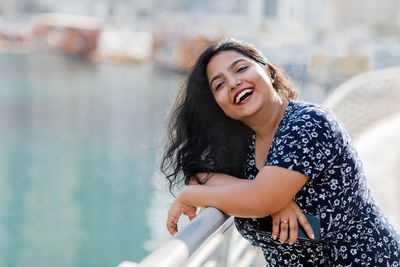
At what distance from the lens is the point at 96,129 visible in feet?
32.1

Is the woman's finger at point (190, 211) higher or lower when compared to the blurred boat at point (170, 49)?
lower

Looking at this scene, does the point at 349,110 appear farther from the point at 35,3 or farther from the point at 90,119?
the point at 35,3

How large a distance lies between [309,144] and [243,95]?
5.7 inches

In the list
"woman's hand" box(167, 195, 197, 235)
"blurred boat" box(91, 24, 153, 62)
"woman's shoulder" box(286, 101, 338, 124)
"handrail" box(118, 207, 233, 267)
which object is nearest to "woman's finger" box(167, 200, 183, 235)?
"woman's hand" box(167, 195, 197, 235)

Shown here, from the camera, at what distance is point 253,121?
0.80 metres

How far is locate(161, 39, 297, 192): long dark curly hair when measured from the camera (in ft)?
2.70

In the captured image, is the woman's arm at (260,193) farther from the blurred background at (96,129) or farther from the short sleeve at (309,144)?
the blurred background at (96,129)

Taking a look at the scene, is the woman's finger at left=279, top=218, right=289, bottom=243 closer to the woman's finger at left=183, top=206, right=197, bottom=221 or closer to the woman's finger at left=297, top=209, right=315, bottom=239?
the woman's finger at left=297, top=209, right=315, bottom=239

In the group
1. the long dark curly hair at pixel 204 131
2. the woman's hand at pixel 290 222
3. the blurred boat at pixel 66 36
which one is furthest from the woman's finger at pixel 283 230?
the blurred boat at pixel 66 36

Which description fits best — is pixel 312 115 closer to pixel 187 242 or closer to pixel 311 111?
pixel 311 111

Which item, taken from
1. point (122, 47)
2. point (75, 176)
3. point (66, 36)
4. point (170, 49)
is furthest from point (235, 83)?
point (66, 36)

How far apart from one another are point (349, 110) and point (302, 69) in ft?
56.4

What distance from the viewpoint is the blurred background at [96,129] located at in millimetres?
4766

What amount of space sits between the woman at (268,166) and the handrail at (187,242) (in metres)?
0.05
